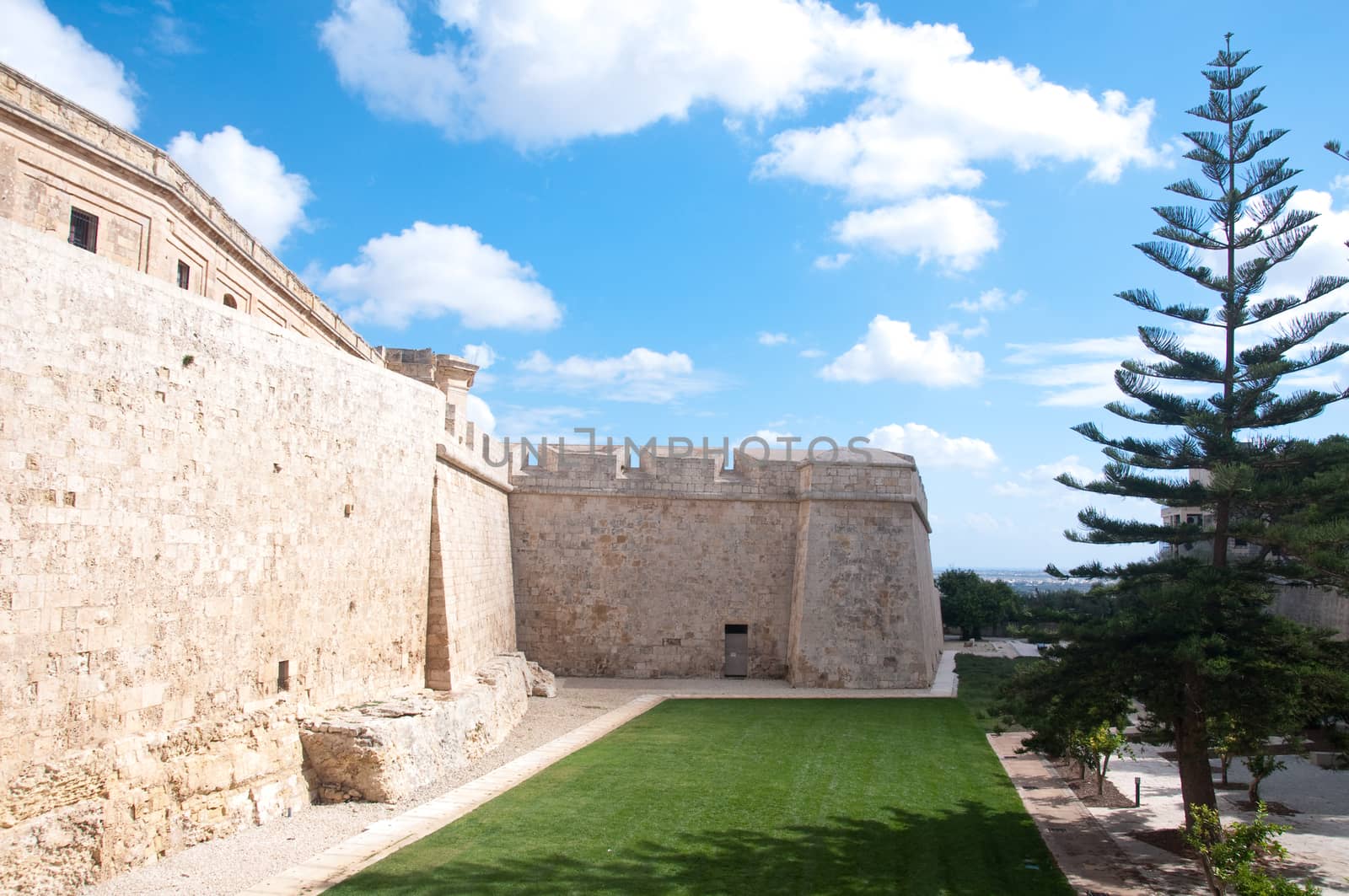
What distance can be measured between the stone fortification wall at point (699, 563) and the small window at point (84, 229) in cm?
798

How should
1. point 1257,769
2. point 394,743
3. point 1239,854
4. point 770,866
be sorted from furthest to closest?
point 1257,769 < point 394,743 < point 770,866 < point 1239,854

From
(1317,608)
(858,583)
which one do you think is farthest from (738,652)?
(1317,608)

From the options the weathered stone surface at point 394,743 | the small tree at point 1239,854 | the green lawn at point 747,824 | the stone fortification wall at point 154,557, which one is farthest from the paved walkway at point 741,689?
the small tree at point 1239,854

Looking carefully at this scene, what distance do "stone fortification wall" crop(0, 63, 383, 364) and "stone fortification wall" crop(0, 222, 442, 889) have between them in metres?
2.03

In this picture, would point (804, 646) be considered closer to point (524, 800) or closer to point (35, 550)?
point (524, 800)

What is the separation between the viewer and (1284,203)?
7723 mm

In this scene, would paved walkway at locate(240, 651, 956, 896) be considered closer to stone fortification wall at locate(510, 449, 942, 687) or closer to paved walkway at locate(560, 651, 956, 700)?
paved walkway at locate(560, 651, 956, 700)

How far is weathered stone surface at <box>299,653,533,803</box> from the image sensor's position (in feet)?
28.0

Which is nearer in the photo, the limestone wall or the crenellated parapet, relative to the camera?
the limestone wall

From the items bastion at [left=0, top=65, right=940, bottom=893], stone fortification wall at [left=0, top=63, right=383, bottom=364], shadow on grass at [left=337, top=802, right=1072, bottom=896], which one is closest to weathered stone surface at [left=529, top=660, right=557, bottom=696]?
bastion at [left=0, top=65, right=940, bottom=893]

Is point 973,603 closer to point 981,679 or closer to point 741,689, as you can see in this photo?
point 981,679

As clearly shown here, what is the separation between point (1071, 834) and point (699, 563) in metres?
9.64

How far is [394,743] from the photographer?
8734 millimetres

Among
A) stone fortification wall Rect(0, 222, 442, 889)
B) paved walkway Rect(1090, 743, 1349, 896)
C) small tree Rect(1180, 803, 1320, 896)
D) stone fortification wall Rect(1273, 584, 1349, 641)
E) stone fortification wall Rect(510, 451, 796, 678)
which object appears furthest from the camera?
stone fortification wall Rect(510, 451, 796, 678)
